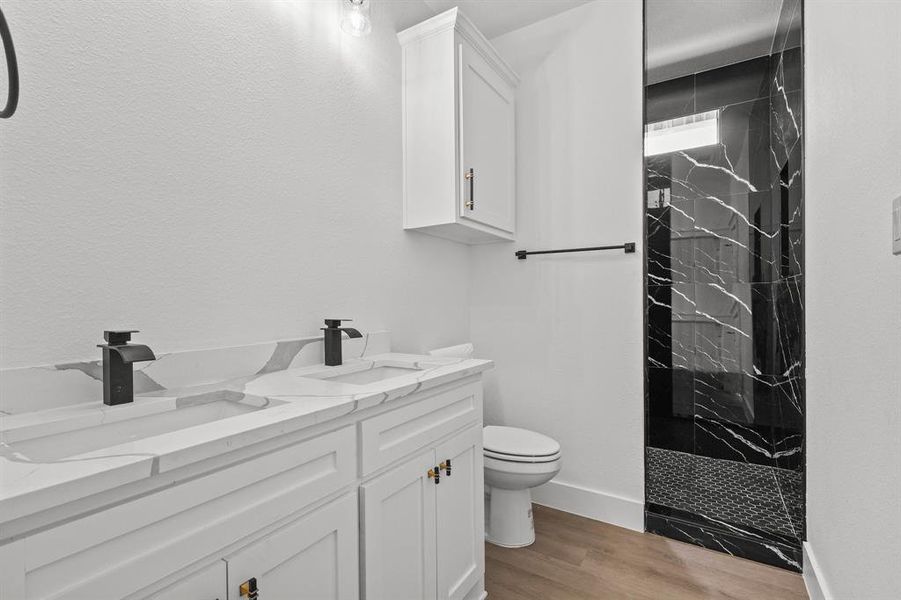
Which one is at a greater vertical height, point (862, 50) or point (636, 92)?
point (636, 92)

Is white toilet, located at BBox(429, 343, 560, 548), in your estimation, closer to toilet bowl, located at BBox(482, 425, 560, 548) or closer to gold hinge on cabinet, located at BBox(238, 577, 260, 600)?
toilet bowl, located at BBox(482, 425, 560, 548)

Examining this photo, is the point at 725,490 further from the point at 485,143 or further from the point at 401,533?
the point at 485,143

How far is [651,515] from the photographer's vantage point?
215 centimetres

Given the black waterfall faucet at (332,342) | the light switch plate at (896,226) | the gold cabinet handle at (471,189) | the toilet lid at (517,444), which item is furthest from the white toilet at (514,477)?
the light switch plate at (896,226)

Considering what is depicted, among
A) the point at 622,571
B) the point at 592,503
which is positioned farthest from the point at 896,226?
the point at 592,503

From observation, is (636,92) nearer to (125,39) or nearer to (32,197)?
(125,39)

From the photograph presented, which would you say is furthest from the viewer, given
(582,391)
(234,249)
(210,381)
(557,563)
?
(582,391)

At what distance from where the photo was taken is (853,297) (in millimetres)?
1217

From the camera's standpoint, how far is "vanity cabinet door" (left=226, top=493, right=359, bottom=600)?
0.82m

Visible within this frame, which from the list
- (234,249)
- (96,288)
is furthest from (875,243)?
(96,288)

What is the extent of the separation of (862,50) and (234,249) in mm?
1865

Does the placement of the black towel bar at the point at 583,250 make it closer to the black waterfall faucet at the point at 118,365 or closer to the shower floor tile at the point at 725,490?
the shower floor tile at the point at 725,490

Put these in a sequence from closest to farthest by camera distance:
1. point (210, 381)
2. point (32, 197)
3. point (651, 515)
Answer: point (32, 197), point (210, 381), point (651, 515)

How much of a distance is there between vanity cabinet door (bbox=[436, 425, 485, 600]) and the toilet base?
0.42 m
